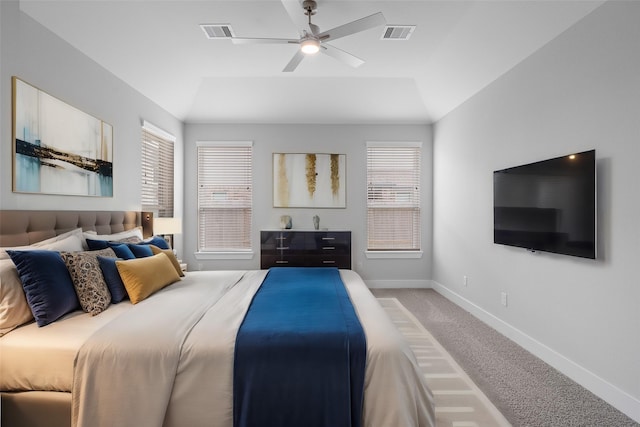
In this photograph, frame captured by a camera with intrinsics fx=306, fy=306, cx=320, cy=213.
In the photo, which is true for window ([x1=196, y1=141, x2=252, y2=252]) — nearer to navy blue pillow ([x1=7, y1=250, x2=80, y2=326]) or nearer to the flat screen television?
navy blue pillow ([x1=7, y1=250, x2=80, y2=326])

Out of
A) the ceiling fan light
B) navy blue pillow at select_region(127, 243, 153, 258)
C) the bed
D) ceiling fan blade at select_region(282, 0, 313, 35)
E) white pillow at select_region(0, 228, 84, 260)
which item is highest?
ceiling fan blade at select_region(282, 0, 313, 35)

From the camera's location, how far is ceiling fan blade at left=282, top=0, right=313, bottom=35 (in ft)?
7.18

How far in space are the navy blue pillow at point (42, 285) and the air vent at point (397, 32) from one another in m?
3.47

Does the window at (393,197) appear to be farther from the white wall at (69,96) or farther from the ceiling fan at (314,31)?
the white wall at (69,96)

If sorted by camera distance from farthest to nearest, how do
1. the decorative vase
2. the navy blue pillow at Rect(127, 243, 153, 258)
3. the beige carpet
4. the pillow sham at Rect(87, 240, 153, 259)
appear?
the decorative vase → the navy blue pillow at Rect(127, 243, 153, 258) → the pillow sham at Rect(87, 240, 153, 259) → the beige carpet

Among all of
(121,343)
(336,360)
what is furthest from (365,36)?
(121,343)


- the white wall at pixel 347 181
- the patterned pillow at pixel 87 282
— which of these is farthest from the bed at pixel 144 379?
the white wall at pixel 347 181

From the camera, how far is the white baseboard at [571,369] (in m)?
1.99

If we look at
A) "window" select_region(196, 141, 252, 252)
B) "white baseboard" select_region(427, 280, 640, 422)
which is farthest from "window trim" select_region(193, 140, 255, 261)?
"white baseboard" select_region(427, 280, 640, 422)

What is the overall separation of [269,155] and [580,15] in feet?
13.4

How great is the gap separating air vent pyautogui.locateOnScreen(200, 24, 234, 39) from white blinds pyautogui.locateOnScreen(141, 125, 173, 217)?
1.45m

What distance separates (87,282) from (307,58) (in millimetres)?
3320

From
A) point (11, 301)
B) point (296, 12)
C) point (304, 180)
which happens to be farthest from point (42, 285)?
point (304, 180)

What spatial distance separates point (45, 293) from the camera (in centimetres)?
178
